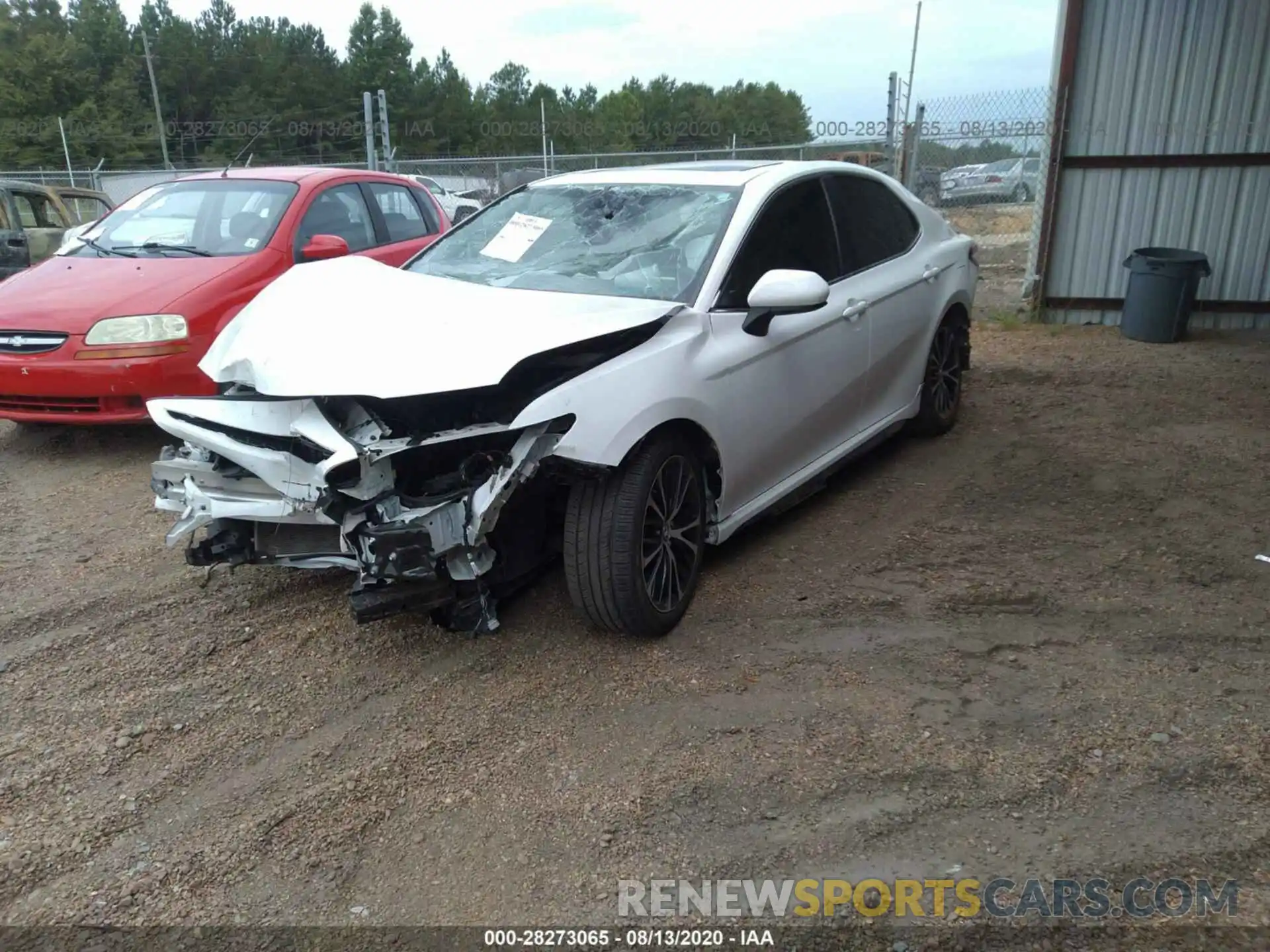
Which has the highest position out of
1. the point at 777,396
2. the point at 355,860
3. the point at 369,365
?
the point at 369,365

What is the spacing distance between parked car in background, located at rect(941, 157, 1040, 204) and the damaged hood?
8988 millimetres

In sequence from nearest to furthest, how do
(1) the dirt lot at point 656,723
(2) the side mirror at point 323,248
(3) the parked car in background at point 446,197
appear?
(1) the dirt lot at point 656,723
(2) the side mirror at point 323,248
(3) the parked car in background at point 446,197

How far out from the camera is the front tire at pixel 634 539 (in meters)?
3.22

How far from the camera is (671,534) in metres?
3.49

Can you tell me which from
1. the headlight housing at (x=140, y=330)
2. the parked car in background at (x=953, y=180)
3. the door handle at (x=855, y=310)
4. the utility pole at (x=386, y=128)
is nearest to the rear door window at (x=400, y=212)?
the headlight housing at (x=140, y=330)

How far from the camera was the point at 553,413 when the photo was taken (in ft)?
9.82

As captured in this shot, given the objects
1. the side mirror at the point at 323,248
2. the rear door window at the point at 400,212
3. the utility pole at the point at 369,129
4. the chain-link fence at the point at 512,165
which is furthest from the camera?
the chain-link fence at the point at 512,165

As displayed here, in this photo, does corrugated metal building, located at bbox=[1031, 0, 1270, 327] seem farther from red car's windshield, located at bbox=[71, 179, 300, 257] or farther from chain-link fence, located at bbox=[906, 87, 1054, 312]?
red car's windshield, located at bbox=[71, 179, 300, 257]

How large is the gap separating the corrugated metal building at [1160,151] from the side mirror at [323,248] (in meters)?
6.99

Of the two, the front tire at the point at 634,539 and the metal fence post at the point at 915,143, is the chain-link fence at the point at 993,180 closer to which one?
the metal fence post at the point at 915,143

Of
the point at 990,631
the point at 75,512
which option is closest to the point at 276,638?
the point at 75,512

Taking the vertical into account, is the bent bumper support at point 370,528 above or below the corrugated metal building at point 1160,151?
below

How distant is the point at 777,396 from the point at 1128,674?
1.65m

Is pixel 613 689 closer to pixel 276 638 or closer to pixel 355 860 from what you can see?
pixel 355 860
